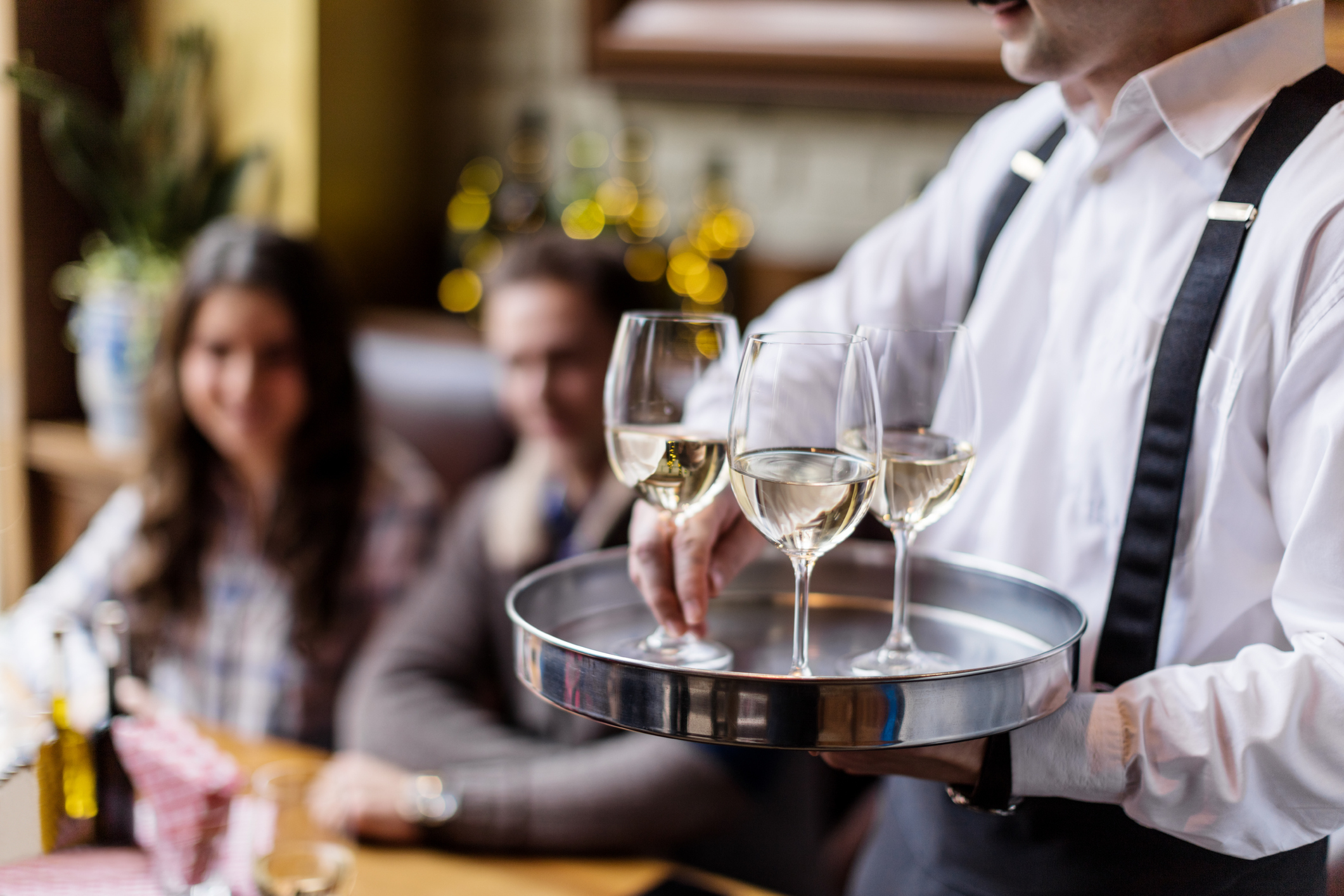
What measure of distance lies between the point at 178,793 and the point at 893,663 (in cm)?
63

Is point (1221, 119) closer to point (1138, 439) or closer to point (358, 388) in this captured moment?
point (1138, 439)

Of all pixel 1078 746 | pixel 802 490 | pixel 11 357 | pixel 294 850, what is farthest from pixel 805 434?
pixel 11 357

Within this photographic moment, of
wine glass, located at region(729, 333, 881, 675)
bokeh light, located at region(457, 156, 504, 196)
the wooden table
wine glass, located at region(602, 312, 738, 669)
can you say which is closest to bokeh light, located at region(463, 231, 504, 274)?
bokeh light, located at region(457, 156, 504, 196)

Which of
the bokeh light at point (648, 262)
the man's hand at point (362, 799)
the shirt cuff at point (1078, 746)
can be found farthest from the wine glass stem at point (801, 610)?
the bokeh light at point (648, 262)

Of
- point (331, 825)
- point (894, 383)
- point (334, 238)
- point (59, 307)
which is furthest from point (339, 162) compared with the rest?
point (894, 383)

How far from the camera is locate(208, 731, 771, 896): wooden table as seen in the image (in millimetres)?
1248

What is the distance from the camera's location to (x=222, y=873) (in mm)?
1022

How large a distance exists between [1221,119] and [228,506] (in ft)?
5.86

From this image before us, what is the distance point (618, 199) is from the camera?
2609 millimetres

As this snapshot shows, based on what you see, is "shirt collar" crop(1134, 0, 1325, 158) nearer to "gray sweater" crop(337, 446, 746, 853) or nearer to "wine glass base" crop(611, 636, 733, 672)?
"wine glass base" crop(611, 636, 733, 672)

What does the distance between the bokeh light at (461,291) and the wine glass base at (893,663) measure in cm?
211

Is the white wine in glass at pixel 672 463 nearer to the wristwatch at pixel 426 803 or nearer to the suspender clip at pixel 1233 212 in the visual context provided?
the suspender clip at pixel 1233 212

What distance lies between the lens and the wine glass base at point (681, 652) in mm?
785

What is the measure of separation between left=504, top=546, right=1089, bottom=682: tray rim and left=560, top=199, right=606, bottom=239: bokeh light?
5.63ft
